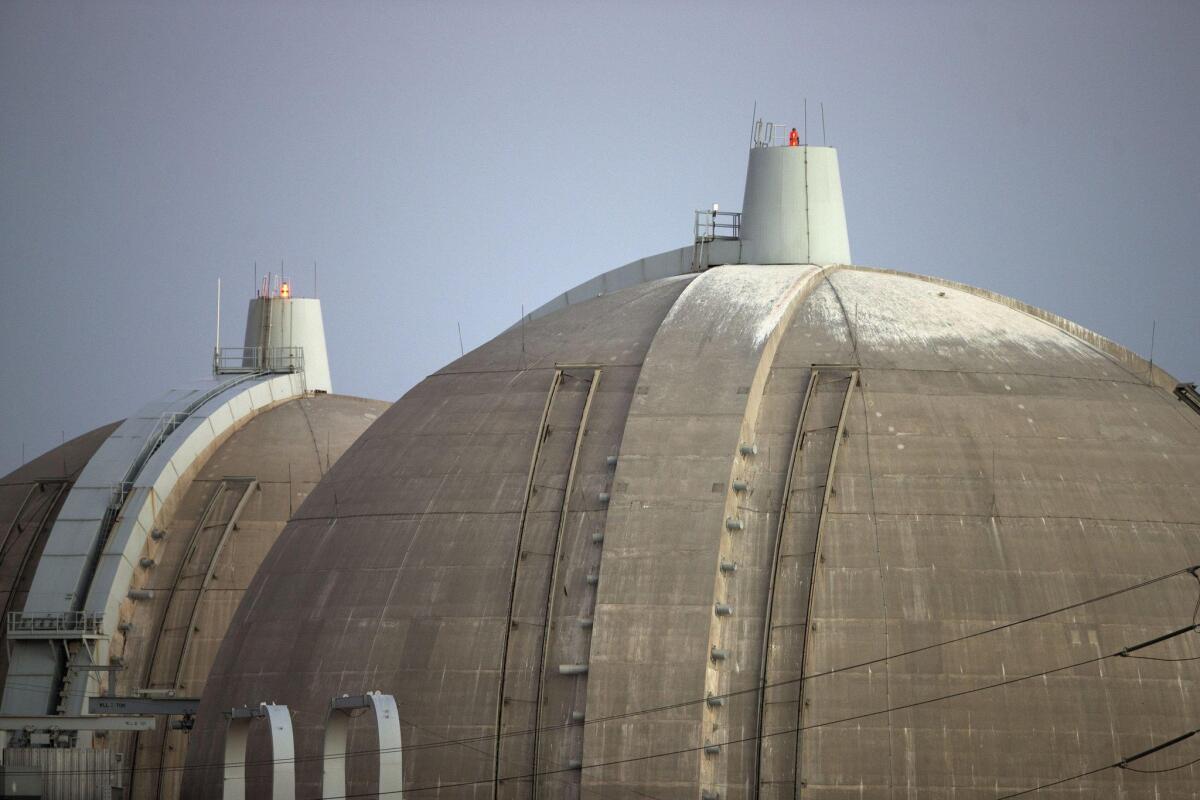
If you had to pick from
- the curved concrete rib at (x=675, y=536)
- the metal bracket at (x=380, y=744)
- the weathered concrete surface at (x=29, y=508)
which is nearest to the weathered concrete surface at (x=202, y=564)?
the weathered concrete surface at (x=29, y=508)

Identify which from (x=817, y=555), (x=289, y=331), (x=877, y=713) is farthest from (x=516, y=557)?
(x=289, y=331)

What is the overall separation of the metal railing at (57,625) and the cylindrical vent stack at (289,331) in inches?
711

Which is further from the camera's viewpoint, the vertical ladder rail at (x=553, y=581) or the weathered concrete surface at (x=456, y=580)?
the weathered concrete surface at (x=456, y=580)

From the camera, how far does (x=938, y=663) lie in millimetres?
50344

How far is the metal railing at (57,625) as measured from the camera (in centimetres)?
7250

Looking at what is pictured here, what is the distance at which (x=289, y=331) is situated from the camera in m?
89.0

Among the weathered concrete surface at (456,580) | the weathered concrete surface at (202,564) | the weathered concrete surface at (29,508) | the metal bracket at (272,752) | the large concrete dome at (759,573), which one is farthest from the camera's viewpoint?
the weathered concrete surface at (29,508)

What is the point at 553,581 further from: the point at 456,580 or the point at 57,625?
the point at 57,625

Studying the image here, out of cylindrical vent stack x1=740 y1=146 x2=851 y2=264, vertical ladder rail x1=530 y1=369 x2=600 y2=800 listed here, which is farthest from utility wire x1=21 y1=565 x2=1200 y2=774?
cylindrical vent stack x1=740 y1=146 x2=851 y2=264

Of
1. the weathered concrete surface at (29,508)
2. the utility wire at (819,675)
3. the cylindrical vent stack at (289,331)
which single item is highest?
the cylindrical vent stack at (289,331)

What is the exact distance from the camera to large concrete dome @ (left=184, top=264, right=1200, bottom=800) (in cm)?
4981

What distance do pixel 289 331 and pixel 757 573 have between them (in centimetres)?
4121

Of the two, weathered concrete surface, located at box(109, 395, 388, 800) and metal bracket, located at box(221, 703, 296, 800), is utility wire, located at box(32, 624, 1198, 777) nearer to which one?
metal bracket, located at box(221, 703, 296, 800)

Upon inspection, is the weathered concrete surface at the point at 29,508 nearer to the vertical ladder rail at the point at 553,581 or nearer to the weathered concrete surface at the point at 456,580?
the weathered concrete surface at the point at 456,580
